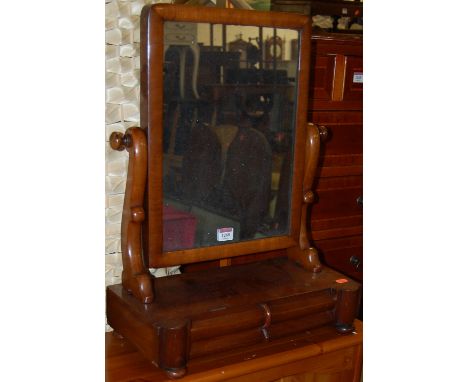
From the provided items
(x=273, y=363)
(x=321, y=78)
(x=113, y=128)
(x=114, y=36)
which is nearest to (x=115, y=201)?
(x=113, y=128)

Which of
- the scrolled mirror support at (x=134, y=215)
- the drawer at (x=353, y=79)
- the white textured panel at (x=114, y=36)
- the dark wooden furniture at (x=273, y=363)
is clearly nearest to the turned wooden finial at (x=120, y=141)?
the scrolled mirror support at (x=134, y=215)

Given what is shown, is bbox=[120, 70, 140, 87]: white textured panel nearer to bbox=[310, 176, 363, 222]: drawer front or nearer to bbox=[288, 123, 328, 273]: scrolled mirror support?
bbox=[288, 123, 328, 273]: scrolled mirror support

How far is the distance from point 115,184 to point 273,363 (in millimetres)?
529

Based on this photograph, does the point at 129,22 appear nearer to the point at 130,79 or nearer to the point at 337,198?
the point at 130,79

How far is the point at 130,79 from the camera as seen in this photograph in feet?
4.31

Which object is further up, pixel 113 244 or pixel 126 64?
pixel 126 64

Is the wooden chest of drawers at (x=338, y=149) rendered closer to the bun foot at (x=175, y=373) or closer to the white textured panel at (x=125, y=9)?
the white textured panel at (x=125, y=9)

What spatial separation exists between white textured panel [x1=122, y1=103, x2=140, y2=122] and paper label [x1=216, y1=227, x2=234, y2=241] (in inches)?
12.6

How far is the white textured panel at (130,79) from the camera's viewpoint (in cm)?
131

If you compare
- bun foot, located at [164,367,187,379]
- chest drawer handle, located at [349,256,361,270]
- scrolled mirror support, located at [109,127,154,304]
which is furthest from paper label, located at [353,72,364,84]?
bun foot, located at [164,367,187,379]

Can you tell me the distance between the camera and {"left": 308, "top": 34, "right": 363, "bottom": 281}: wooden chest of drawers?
1.55 meters
